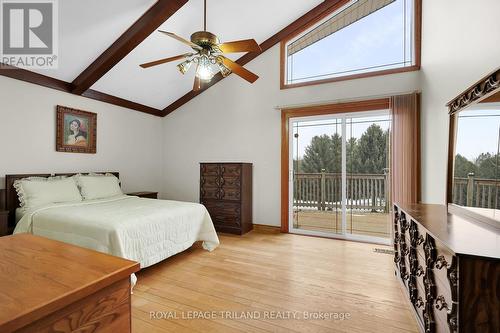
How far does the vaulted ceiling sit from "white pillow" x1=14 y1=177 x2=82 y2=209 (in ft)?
4.56

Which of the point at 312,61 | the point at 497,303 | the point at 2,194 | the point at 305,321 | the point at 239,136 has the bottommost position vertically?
the point at 305,321

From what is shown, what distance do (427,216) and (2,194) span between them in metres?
4.56

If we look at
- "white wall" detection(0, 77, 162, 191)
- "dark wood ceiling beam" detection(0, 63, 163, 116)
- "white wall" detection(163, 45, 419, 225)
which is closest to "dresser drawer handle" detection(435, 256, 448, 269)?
"white wall" detection(163, 45, 419, 225)

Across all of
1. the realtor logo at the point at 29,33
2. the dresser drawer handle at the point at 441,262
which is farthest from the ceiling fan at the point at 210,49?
the dresser drawer handle at the point at 441,262

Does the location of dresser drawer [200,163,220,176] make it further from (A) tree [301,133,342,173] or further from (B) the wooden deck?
(B) the wooden deck

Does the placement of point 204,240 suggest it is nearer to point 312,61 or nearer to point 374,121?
point 374,121

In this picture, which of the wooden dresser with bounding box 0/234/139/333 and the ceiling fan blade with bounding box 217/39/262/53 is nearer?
the wooden dresser with bounding box 0/234/139/333

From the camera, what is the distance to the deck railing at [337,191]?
3.84m

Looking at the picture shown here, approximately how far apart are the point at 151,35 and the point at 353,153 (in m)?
3.38

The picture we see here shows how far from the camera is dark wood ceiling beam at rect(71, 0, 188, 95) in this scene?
2.89 m

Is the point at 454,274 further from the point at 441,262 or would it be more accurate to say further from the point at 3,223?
the point at 3,223

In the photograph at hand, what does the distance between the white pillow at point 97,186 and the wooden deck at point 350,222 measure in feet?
9.92

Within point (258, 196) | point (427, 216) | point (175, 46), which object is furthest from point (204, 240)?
point (175, 46)

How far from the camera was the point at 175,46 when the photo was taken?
3771mm
